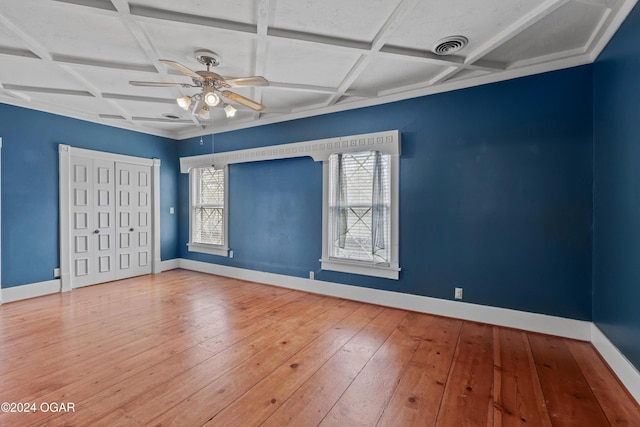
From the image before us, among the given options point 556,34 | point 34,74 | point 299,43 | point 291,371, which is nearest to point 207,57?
point 299,43

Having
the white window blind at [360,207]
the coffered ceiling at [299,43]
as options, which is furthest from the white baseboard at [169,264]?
the white window blind at [360,207]

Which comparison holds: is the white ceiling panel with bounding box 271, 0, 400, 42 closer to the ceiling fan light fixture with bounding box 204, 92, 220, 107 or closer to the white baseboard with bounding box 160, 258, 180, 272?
the ceiling fan light fixture with bounding box 204, 92, 220, 107

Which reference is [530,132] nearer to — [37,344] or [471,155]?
[471,155]

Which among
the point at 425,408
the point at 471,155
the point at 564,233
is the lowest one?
the point at 425,408

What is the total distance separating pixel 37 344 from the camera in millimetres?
2777

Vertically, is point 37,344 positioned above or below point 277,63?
below

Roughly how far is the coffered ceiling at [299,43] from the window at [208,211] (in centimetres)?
191

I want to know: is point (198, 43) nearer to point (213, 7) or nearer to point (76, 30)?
point (213, 7)

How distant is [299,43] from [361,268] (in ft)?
9.21

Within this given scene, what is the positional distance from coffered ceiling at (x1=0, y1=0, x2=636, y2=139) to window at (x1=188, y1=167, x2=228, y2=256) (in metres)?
1.91

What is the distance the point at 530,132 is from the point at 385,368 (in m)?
2.79

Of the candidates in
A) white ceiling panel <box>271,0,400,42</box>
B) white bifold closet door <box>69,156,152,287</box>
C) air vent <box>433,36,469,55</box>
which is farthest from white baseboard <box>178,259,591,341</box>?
white ceiling panel <box>271,0,400,42</box>

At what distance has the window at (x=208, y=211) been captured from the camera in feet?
18.1

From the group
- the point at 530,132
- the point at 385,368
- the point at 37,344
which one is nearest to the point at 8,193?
the point at 37,344
